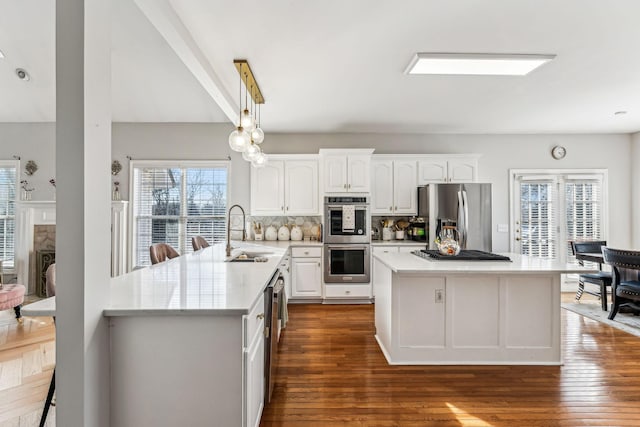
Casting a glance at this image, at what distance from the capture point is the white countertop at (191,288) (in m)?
1.57

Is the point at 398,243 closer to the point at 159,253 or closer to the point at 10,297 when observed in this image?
the point at 159,253

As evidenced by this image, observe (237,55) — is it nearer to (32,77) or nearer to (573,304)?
(32,77)

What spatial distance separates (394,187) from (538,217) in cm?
260

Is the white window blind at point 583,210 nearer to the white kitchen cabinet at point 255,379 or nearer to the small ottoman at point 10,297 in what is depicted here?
the white kitchen cabinet at point 255,379

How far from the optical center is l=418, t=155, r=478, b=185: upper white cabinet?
524 cm

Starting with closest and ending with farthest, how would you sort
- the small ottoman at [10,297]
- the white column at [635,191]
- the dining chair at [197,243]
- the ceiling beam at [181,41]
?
the ceiling beam at [181,41], the small ottoman at [10,297], the dining chair at [197,243], the white column at [635,191]

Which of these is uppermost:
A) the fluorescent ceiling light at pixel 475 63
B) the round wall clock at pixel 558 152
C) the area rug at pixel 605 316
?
the fluorescent ceiling light at pixel 475 63

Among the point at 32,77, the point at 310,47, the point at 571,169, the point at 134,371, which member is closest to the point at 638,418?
the point at 134,371

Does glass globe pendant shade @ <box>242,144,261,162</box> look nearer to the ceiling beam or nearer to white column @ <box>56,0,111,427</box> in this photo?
the ceiling beam

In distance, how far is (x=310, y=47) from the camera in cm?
276

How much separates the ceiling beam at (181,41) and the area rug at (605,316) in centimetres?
505

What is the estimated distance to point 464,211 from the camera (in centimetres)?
471

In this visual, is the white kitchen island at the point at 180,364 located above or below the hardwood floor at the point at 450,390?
above

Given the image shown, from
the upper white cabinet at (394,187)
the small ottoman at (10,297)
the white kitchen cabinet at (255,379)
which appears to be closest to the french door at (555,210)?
the upper white cabinet at (394,187)
